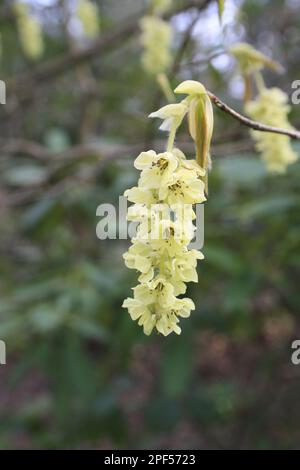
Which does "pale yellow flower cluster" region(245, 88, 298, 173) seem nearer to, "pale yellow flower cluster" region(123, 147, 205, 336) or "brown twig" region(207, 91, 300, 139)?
"brown twig" region(207, 91, 300, 139)

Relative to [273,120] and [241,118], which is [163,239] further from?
[273,120]

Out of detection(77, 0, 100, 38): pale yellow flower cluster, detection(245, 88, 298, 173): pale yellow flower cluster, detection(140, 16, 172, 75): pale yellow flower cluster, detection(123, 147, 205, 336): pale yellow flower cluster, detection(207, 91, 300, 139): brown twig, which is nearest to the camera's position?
detection(123, 147, 205, 336): pale yellow flower cluster

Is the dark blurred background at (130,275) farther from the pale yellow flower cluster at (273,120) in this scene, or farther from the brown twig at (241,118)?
the brown twig at (241,118)

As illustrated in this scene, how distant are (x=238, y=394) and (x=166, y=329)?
3019mm

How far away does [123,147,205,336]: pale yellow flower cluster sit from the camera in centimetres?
80

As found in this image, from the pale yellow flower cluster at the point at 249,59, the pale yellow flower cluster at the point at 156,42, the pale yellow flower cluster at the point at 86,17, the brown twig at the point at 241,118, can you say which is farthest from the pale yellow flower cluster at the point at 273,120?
the pale yellow flower cluster at the point at 86,17

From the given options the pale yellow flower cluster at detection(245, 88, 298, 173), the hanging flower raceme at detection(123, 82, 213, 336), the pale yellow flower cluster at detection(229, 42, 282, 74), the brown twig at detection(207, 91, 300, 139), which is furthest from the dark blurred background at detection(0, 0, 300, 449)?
the hanging flower raceme at detection(123, 82, 213, 336)

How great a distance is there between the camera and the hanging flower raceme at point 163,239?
31.5 inches

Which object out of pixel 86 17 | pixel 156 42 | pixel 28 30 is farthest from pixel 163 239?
pixel 28 30

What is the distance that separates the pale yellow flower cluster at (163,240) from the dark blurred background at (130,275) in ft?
2.75

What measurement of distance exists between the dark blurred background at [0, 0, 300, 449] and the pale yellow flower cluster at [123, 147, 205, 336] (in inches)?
33.0

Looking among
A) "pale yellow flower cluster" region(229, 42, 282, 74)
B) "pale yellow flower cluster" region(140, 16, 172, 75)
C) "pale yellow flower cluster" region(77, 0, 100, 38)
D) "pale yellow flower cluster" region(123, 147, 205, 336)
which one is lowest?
"pale yellow flower cluster" region(123, 147, 205, 336)

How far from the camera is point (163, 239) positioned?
31.5 inches
